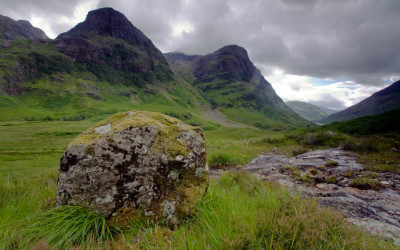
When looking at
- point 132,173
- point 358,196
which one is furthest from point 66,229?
point 358,196

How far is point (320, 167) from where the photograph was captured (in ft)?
26.2

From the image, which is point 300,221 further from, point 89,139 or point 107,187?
point 89,139

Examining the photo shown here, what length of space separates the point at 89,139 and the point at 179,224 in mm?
2691

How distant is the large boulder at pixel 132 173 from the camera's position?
3436 mm

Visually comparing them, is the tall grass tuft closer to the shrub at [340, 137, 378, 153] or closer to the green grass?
the green grass

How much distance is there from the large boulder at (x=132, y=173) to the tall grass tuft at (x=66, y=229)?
16cm

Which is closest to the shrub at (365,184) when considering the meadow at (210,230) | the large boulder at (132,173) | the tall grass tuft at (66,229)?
the meadow at (210,230)

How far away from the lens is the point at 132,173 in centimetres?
369

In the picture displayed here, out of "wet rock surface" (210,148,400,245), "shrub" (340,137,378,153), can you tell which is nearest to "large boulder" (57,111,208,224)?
"wet rock surface" (210,148,400,245)

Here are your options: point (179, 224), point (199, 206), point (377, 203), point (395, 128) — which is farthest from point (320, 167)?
point (395, 128)

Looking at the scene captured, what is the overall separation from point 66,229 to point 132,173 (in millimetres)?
1319

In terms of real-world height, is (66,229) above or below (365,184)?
above

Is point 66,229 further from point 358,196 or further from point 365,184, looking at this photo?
point 365,184

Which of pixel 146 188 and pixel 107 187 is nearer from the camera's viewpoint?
pixel 107 187
